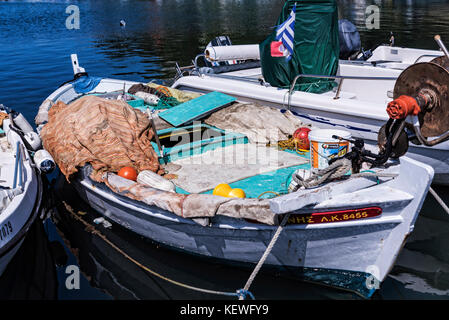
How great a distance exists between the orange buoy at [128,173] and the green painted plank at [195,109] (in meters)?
1.87

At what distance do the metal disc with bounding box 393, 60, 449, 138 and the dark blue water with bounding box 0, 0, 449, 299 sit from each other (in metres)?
2.17

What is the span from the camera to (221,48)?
10.5m

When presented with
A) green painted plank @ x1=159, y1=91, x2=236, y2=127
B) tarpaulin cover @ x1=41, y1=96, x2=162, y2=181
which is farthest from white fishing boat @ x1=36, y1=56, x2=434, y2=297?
green painted plank @ x1=159, y1=91, x2=236, y2=127

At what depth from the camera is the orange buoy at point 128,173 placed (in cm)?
585

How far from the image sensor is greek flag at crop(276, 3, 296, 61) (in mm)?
8266

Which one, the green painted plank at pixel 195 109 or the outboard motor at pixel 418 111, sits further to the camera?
the green painted plank at pixel 195 109

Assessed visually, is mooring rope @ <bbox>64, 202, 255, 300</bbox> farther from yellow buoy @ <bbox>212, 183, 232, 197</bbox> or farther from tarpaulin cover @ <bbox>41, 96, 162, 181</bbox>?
yellow buoy @ <bbox>212, 183, 232, 197</bbox>

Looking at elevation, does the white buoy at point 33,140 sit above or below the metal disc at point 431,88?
below

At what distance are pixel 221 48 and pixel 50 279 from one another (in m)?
6.94

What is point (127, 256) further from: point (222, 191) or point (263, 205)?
point (263, 205)

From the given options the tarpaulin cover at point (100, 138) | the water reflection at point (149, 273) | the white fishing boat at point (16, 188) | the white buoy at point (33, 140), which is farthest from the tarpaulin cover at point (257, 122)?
the white fishing boat at point (16, 188)

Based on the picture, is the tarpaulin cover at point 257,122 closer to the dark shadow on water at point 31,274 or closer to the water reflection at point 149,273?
the water reflection at point 149,273
